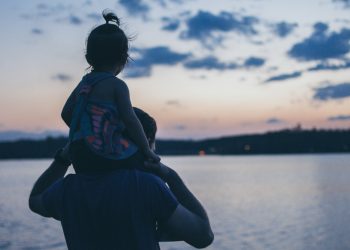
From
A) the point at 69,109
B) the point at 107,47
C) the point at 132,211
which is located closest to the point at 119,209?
the point at 132,211

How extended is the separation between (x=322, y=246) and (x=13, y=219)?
19.7 metres

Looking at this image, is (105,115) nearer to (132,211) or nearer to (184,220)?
(132,211)

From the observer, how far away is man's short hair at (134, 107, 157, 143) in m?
1.88

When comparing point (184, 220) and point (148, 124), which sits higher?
point (148, 124)

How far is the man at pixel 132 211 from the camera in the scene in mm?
1622

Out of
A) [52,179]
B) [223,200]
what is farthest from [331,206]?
[52,179]

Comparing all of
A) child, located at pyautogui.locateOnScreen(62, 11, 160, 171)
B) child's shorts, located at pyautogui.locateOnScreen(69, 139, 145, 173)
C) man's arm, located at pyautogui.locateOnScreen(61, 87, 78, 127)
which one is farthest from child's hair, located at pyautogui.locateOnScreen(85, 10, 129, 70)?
child's shorts, located at pyautogui.locateOnScreen(69, 139, 145, 173)

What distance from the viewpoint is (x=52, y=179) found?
187 centimetres

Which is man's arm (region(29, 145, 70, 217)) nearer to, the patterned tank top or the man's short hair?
the patterned tank top

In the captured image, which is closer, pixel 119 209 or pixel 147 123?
pixel 119 209

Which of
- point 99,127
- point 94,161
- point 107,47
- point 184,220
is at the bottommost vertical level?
point 184,220

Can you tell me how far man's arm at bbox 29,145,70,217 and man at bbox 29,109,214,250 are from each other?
138 mm

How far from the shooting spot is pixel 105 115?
1.71m

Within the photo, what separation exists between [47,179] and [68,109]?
280 mm
